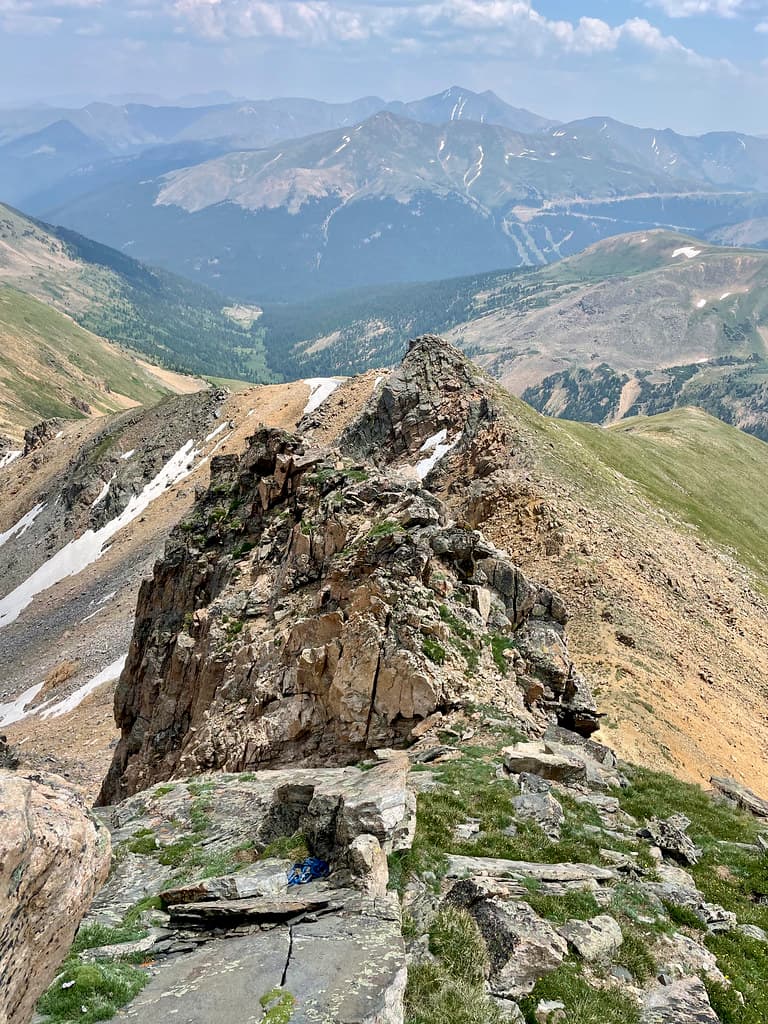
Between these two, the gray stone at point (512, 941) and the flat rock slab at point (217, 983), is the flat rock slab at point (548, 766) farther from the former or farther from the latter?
the flat rock slab at point (217, 983)

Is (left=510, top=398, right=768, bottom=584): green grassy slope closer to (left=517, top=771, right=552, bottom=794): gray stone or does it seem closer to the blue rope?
(left=517, top=771, right=552, bottom=794): gray stone

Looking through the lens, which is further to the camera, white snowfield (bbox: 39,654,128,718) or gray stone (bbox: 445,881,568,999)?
white snowfield (bbox: 39,654,128,718)

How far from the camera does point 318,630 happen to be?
2656 centimetres

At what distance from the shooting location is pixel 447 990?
1056cm

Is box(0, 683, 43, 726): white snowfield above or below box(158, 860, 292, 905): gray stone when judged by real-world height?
below

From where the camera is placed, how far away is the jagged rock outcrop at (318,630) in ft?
80.6

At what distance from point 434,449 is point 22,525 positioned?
6855 cm

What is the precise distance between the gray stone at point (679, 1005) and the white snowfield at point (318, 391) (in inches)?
2638

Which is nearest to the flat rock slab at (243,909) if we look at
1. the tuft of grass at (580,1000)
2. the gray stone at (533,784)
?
the tuft of grass at (580,1000)

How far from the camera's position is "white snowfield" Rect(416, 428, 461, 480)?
52.6m

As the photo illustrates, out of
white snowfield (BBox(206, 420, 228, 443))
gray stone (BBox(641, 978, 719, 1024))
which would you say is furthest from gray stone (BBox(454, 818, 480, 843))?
white snowfield (BBox(206, 420, 228, 443))

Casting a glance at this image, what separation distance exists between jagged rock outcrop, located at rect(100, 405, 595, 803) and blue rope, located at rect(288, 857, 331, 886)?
33.0 ft

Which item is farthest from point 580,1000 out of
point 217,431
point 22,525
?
point 22,525

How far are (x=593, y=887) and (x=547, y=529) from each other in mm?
30460
